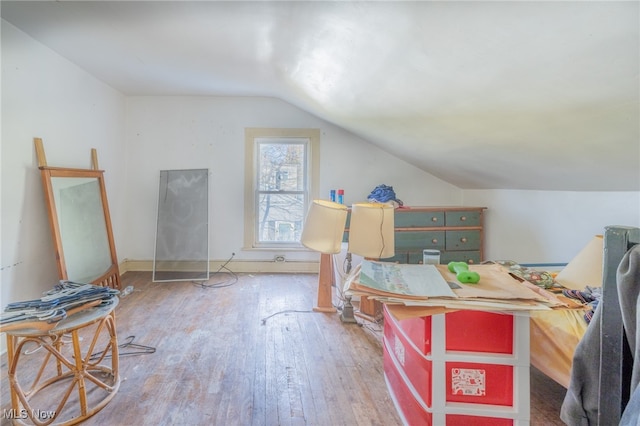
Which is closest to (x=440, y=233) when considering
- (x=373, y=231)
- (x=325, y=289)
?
(x=325, y=289)

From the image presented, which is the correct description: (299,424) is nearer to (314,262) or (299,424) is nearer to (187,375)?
(187,375)

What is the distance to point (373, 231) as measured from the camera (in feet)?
6.22

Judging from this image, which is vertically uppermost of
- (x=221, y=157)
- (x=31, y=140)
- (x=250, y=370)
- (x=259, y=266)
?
(x=221, y=157)

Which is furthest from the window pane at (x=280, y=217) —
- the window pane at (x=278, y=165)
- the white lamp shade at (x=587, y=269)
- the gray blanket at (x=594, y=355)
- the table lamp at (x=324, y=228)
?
the gray blanket at (x=594, y=355)

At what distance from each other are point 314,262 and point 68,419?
2725 mm

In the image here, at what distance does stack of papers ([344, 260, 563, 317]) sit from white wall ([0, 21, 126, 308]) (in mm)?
2559

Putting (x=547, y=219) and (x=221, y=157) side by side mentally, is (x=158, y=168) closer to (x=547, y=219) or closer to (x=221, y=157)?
(x=221, y=157)

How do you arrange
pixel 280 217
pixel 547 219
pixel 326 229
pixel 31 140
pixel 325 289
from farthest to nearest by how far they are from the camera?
pixel 280 217 < pixel 325 289 < pixel 547 219 < pixel 31 140 < pixel 326 229

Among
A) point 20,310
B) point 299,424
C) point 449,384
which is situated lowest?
point 299,424

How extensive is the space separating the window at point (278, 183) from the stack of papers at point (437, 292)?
2643mm

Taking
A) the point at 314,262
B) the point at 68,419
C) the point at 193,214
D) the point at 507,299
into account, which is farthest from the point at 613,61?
the point at 193,214

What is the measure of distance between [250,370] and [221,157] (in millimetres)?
2732

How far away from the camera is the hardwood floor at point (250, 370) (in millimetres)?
1450

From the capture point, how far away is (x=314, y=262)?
3.85m
